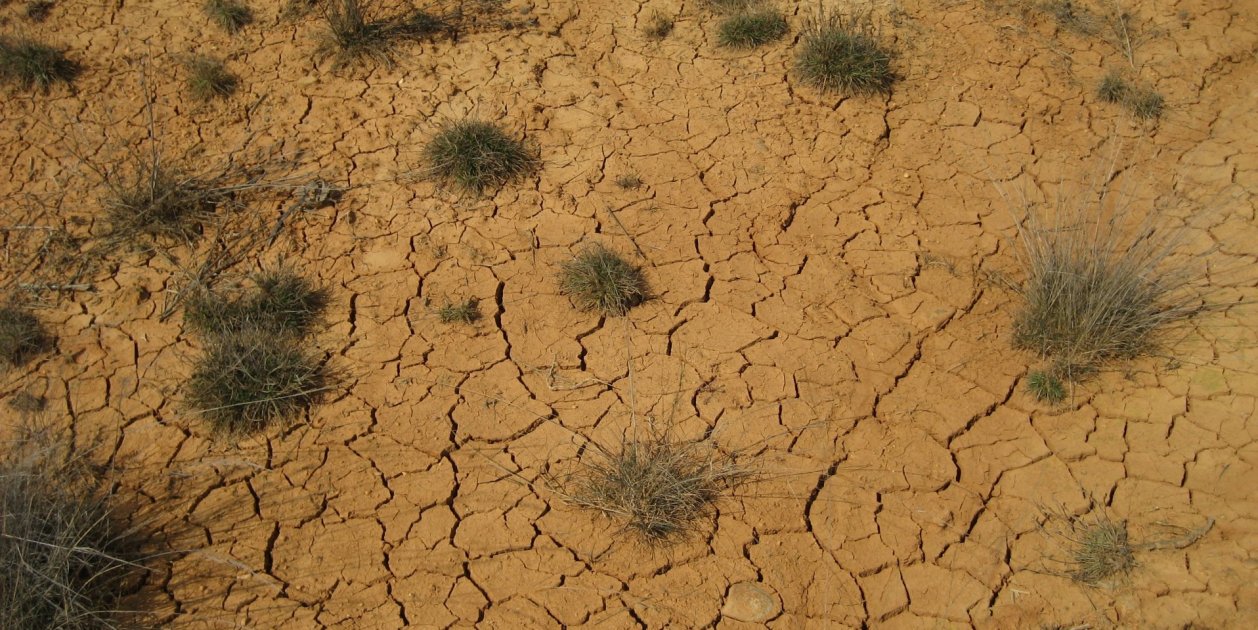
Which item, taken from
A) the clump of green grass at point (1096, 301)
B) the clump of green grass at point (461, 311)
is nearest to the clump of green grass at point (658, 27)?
the clump of green grass at point (461, 311)

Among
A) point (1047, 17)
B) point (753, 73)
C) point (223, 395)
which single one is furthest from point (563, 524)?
point (1047, 17)

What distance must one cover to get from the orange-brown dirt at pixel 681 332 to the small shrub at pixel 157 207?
0.14m

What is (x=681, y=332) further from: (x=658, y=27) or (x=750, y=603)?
(x=658, y=27)

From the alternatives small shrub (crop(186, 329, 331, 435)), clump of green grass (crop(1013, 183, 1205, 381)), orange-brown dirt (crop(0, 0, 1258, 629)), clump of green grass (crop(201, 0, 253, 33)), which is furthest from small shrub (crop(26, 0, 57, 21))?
clump of green grass (crop(1013, 183, 1205, 381))

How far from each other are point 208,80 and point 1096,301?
4.43 metres

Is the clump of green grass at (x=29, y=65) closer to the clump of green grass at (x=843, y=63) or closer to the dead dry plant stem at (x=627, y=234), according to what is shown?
the dead dry plant stem at (x=627, y=234)

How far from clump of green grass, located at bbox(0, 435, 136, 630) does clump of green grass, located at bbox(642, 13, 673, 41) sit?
3697mm

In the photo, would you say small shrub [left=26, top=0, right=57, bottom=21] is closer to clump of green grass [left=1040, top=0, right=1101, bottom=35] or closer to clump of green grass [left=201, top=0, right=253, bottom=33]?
clump of green grass [left=201, top=0, right=253, bottom=33]

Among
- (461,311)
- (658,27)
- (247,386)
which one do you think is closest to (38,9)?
(247,386)

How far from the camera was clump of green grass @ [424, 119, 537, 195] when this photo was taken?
434 cm

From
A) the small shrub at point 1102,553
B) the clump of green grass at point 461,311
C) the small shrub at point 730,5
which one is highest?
the small shrub at point 730,5

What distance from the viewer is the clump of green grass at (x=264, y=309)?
12.1 ft

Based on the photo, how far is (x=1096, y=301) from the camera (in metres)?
3.54

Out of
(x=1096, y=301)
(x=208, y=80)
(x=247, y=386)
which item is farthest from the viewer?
(x=208, y=80)
